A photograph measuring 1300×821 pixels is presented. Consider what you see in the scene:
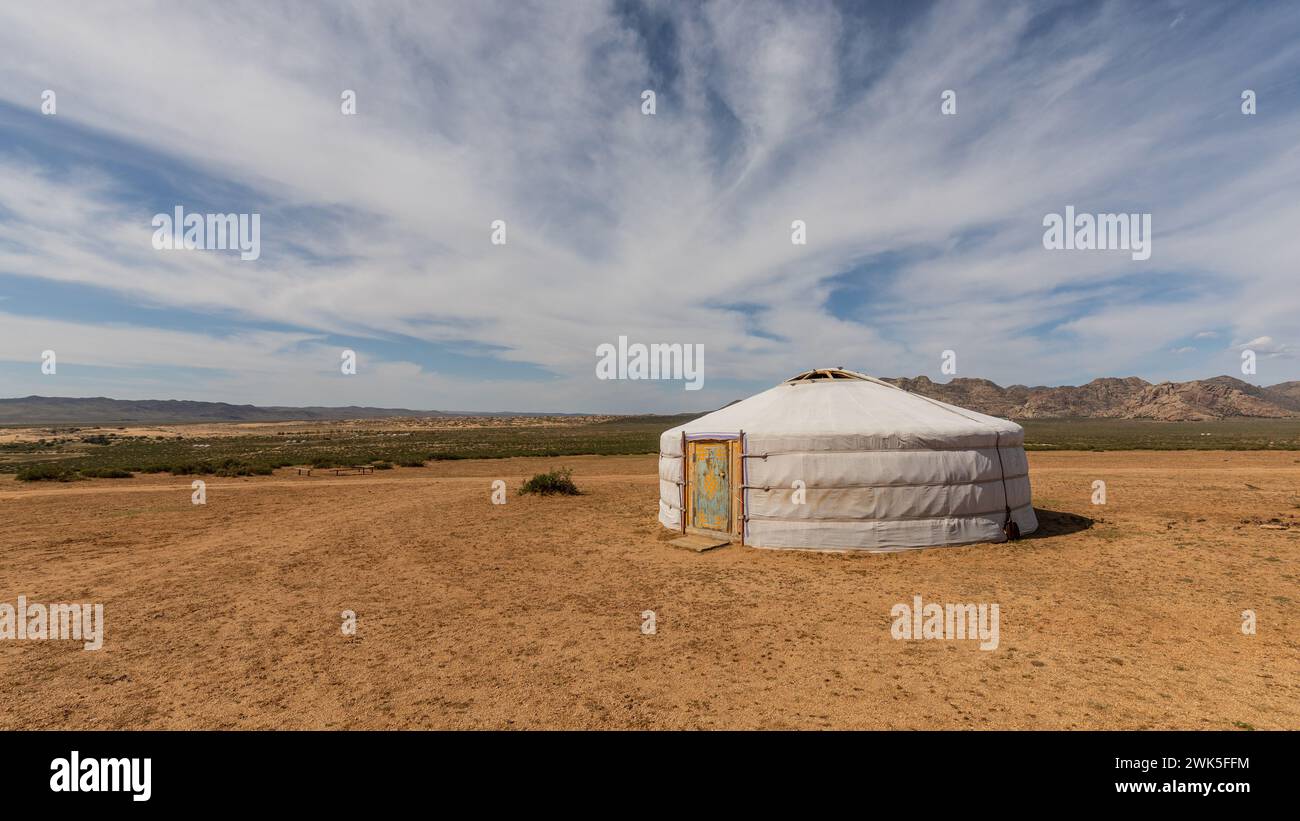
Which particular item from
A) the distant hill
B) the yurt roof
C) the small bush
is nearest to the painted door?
the yurt roof

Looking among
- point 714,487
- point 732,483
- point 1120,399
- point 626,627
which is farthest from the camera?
point 1120,399

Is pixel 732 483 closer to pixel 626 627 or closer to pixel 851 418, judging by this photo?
pixel 851 418

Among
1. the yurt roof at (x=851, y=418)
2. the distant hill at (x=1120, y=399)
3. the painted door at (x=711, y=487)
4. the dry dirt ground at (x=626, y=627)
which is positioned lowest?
the dry dirt ground at (x=626, y=627)

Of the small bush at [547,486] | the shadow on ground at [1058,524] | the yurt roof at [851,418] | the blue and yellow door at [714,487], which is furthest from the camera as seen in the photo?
→ the small bush at [547,486]

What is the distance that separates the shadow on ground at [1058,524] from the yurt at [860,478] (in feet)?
1.03

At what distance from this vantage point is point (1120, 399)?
159 m

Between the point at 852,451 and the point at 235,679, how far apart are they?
33.1 feet

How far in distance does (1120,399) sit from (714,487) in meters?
203

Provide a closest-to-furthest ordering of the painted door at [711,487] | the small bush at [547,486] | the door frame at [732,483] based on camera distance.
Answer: the door frame at [732,483] < the painted door at [711,487] < the small bush at [547,486]

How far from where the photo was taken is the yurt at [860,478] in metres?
10.5

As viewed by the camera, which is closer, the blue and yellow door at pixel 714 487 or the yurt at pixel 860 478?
the yurt at pixel 860 478

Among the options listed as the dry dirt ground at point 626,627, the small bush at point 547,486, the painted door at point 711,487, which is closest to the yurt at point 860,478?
the painted door at point 711,487

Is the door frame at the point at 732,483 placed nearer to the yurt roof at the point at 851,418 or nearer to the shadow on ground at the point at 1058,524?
the yurt roof at the point at 851,418

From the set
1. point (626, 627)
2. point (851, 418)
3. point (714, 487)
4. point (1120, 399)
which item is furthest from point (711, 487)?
point (1120, 399)
